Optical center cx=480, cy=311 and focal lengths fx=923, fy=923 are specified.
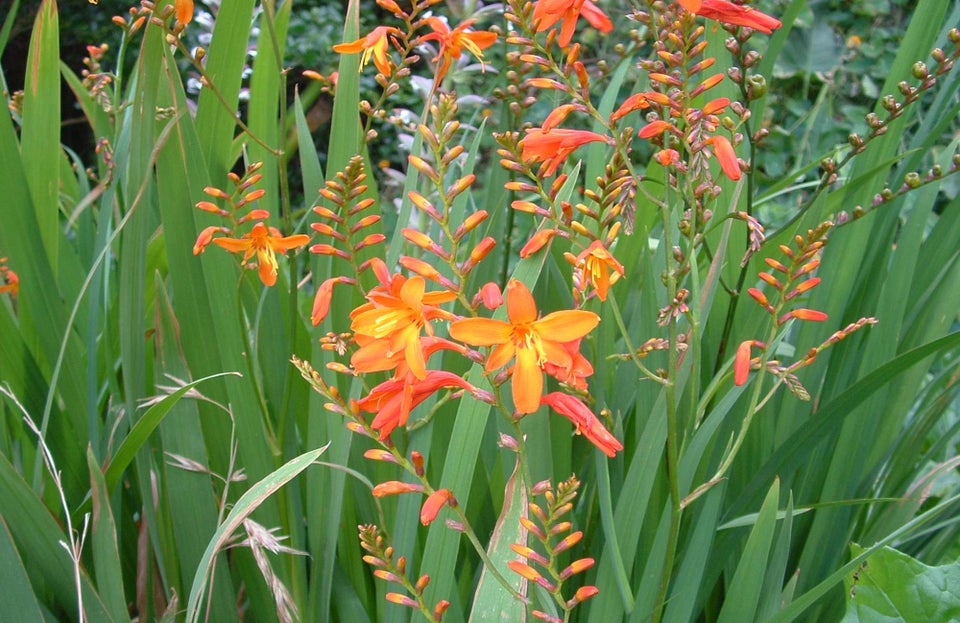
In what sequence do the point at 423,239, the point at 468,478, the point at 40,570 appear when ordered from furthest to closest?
1. the point at 40,570
2. the point at 468,478
3. the point at 423,239

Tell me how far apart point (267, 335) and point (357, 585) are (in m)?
0.39

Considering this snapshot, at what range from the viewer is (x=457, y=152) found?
3.37ft

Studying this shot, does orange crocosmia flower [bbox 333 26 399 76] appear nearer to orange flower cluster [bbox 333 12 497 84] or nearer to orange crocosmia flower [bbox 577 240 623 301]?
orange flower cluster [bbox 333 12 497 84]

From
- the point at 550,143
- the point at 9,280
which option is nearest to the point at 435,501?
the point at 550,143

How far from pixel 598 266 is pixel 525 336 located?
0.50 ft

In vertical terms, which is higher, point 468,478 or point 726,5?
point 726,5

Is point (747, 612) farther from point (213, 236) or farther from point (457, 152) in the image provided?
point (213, 236)

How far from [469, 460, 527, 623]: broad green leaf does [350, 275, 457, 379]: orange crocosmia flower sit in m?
0.24

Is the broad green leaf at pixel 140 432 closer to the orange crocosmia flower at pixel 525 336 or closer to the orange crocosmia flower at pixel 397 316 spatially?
the orange crocosmia flower at pixel 397 316

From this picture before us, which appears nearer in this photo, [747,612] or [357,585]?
[747,612]

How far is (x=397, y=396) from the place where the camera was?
98cm

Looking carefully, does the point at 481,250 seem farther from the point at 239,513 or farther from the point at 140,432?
the point at 140,432

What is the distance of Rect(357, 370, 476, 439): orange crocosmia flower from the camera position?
949 millimetres

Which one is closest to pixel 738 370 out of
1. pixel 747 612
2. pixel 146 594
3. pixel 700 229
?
pixel 700 229
